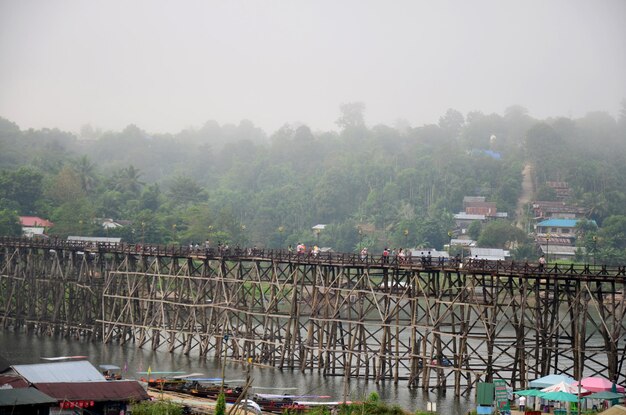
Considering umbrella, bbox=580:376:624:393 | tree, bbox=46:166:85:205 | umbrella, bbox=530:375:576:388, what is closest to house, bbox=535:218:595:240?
tree, bbox=46:166:85:205

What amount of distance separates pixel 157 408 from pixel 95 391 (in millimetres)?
2945

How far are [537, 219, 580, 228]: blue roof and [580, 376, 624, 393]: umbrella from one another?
74.4 m

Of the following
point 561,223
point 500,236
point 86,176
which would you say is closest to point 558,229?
point 561,223

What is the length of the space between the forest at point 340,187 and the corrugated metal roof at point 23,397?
182 ft

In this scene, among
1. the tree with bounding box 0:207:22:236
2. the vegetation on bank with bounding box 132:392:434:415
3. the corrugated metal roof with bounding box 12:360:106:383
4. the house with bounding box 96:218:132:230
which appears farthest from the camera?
the house with bounding box 96:218:132:230

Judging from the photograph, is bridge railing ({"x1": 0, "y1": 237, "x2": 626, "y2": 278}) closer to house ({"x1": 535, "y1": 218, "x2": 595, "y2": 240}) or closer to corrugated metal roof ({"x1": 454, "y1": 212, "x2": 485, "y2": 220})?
house ({"x1": 535, "y1": 218, "x2": 595, "y2": 240})

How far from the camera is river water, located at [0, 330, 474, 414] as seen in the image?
46.4 m

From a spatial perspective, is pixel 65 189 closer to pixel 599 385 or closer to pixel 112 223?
pixel 112 223

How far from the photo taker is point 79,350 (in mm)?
60594

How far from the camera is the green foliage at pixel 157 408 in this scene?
1510 inches

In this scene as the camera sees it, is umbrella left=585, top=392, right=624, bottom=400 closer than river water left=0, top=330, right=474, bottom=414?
Yes

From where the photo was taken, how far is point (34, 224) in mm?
99938

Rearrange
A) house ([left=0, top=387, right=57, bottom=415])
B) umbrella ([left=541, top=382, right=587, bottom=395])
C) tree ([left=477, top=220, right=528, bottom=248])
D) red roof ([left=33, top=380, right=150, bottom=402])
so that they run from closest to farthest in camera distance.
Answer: house ([left=0, top=387, right=57, bottom=415]), red roof ([left=33, top=380, right=150, bottom=402]), umbrella ([left=541, top=382, right=587, bottom=395]), tree ([left=477, top=220, right=528, bottom=248])

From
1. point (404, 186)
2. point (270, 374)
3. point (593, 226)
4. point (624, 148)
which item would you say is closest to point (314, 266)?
point (270, 374)
